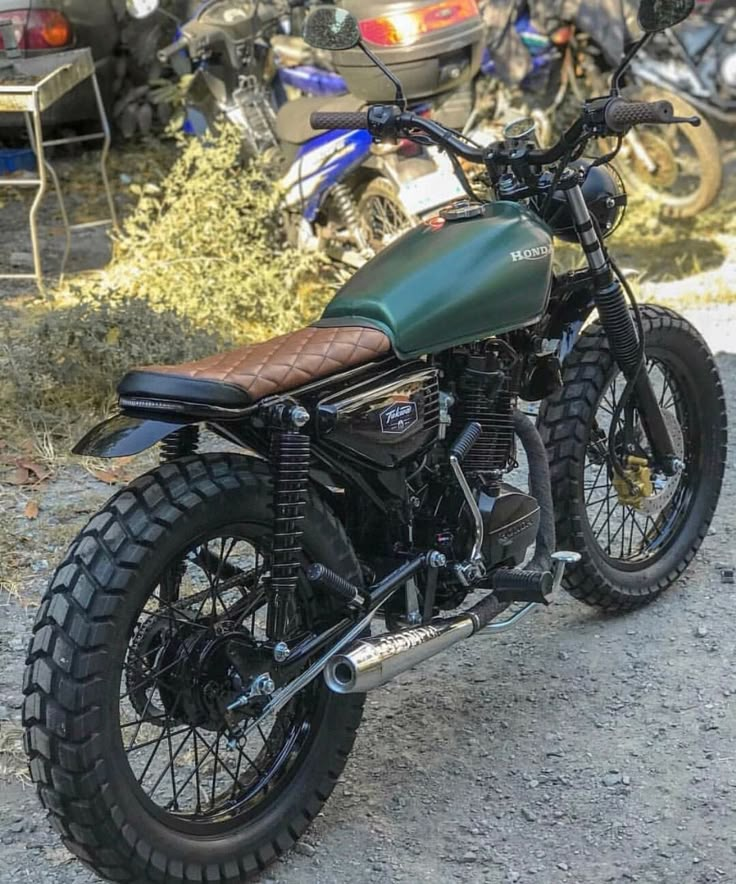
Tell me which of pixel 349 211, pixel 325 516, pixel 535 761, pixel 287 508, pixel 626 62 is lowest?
pixel 535 761

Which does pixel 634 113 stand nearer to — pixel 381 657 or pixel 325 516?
pixel 325 516

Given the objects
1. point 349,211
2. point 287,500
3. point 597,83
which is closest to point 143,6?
point 349,211

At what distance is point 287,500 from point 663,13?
1.48 metres

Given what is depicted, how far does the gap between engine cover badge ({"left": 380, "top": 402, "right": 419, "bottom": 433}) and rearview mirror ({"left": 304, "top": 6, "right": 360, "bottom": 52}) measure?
92 cm

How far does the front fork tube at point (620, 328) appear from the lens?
3195 millimetres

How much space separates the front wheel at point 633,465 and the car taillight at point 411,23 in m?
2.14

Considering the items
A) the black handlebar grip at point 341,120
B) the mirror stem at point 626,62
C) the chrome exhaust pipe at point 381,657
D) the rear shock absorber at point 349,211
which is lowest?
the rear shock absorber at point 349,211

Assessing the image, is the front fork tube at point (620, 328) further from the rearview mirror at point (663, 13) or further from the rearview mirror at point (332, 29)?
the rearview mirror at point (332, 29)

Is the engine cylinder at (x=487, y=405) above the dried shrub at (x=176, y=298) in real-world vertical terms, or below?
above

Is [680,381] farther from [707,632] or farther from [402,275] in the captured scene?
[402,275]

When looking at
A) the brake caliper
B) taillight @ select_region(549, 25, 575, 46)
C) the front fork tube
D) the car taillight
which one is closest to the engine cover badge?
the front fork tube

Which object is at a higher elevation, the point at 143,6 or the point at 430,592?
the point at 143,6

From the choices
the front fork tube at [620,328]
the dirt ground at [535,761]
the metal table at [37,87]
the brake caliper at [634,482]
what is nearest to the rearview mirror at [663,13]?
the front fork tube at [620,328]

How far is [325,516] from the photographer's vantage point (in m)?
2.69
